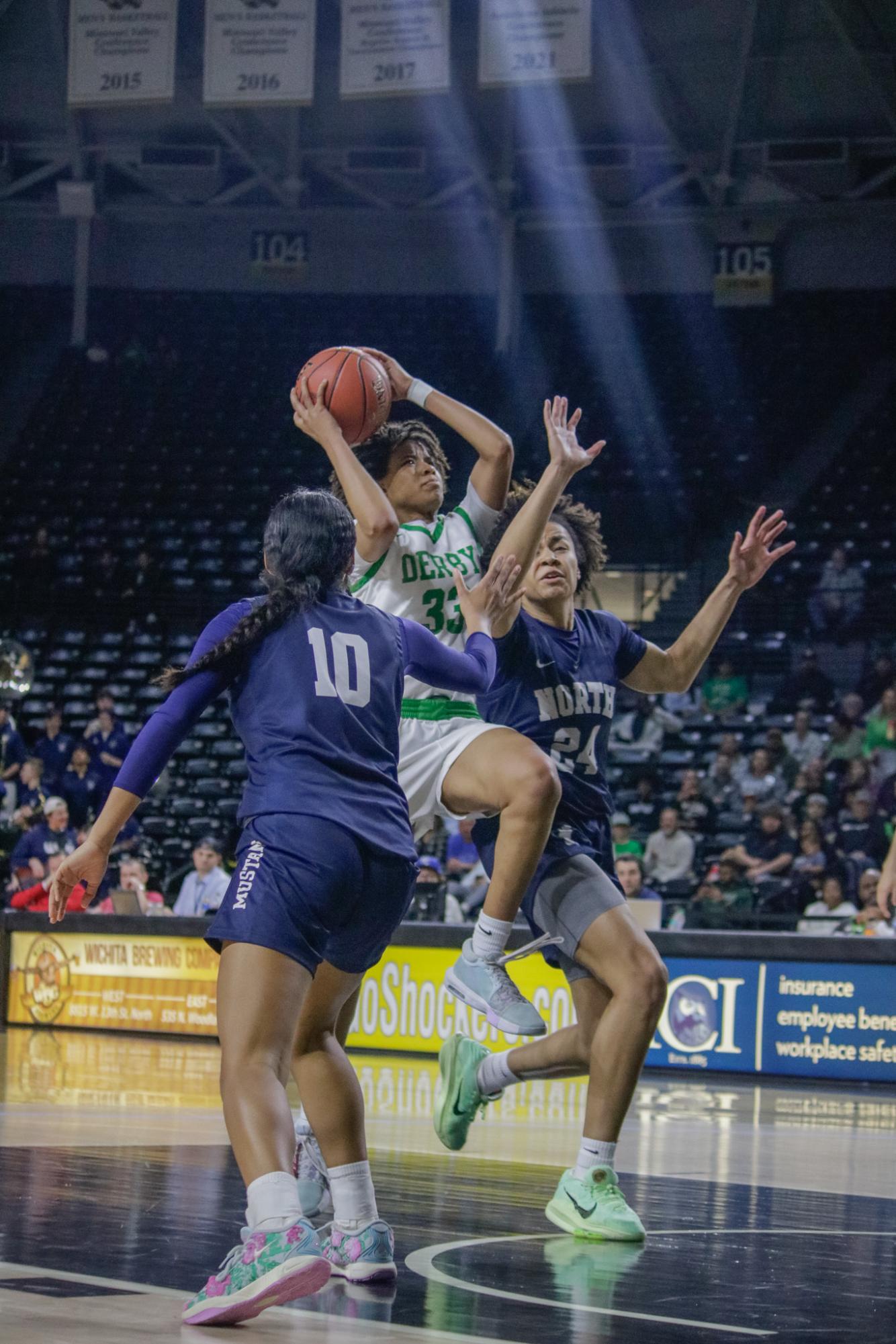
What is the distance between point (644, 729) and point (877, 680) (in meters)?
2.44

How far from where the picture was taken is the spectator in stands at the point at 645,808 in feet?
52.8

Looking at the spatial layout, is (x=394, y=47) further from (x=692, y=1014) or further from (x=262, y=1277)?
(x=262, y=1277)

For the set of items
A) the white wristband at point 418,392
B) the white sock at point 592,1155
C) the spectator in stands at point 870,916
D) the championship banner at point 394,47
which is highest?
the championship banner at point 394,47

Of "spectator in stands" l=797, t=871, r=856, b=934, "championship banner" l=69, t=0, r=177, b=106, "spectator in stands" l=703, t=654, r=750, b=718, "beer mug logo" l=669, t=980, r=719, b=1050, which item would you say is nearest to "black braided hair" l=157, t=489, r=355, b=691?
"beer mug logo" l=669, t=980, r=719, b=1050

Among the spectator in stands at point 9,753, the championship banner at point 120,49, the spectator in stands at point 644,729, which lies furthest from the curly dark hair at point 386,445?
the championship banner at point 120,49

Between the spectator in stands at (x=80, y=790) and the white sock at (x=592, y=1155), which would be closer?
the white sock at (x=592, y=1155)

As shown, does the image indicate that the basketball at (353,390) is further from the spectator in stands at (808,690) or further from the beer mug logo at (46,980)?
the spectator in stands at (808,690)

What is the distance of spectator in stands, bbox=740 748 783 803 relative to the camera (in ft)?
51.9

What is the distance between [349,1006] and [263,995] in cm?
139

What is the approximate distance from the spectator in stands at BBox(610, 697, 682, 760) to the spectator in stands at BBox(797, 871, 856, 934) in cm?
395

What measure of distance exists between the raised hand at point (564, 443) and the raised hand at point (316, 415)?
2.14ft

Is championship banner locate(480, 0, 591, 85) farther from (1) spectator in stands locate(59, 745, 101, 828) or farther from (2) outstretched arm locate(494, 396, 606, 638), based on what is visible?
(2) outstretched arm locate(494, 396, 606, 638)

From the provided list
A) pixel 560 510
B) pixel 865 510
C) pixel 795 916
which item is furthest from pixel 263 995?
pixel 865 510

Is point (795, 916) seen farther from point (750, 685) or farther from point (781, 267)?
point (781, 267)
